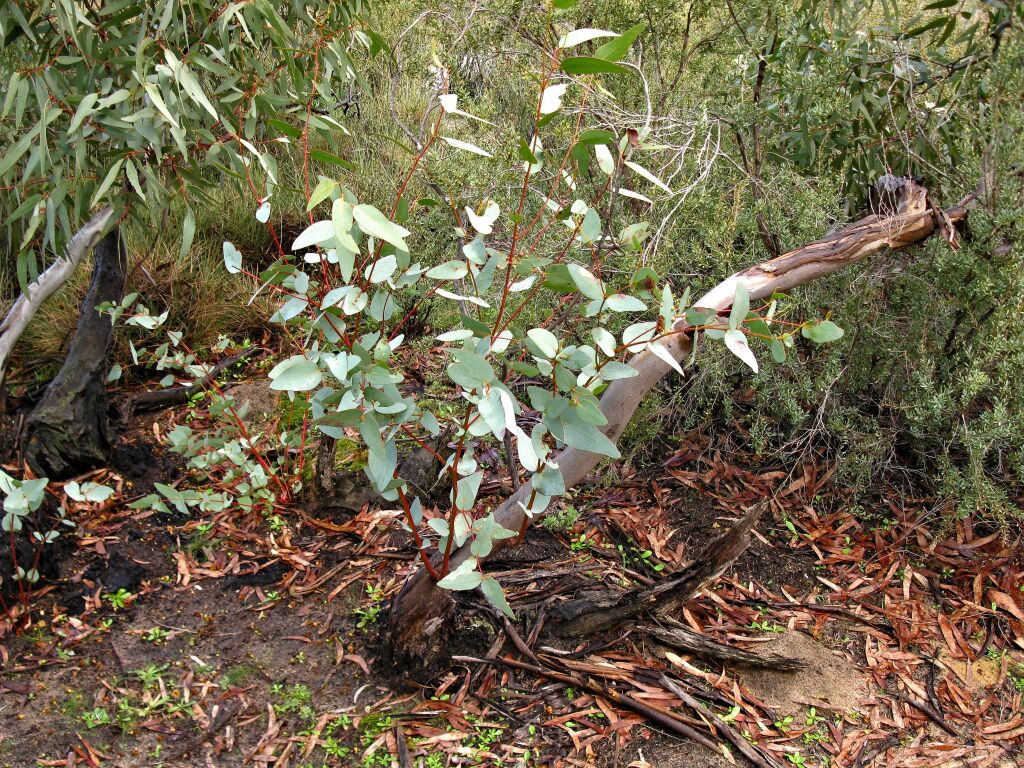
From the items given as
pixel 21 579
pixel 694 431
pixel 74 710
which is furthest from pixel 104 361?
pixel 694 431

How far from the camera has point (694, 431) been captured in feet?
11.4

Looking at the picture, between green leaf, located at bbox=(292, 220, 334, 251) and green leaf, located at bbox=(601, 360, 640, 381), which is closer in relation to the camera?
green leaf, located at bbox=(292, 220, 334, 251)

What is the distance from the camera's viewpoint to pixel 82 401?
3.36 meters

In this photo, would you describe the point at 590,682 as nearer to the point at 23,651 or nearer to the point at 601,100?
the point at 23,651

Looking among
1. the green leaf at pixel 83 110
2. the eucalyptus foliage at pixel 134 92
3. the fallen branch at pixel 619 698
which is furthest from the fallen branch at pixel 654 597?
the green leaf at pixel 83 110

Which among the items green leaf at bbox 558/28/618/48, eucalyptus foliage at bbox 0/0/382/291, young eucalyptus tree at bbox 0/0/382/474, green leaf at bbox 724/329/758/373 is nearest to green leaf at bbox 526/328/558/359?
green leaf at bbox 724/329/758/373

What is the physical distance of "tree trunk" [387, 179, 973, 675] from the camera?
7.69 ft

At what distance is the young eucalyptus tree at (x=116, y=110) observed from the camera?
2562 millimetres

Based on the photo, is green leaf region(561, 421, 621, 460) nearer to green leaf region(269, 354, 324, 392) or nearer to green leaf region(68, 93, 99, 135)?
green leaf region(269, 354, 324, 392)

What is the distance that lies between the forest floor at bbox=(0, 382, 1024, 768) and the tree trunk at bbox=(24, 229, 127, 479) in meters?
0.25

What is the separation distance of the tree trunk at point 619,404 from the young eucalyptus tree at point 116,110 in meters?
1.06

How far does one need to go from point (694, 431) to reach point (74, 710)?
2350 mm

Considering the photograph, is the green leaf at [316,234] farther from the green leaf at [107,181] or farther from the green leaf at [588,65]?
the green leaf at [107,181]

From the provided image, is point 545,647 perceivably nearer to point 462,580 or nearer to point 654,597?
point 654,597
